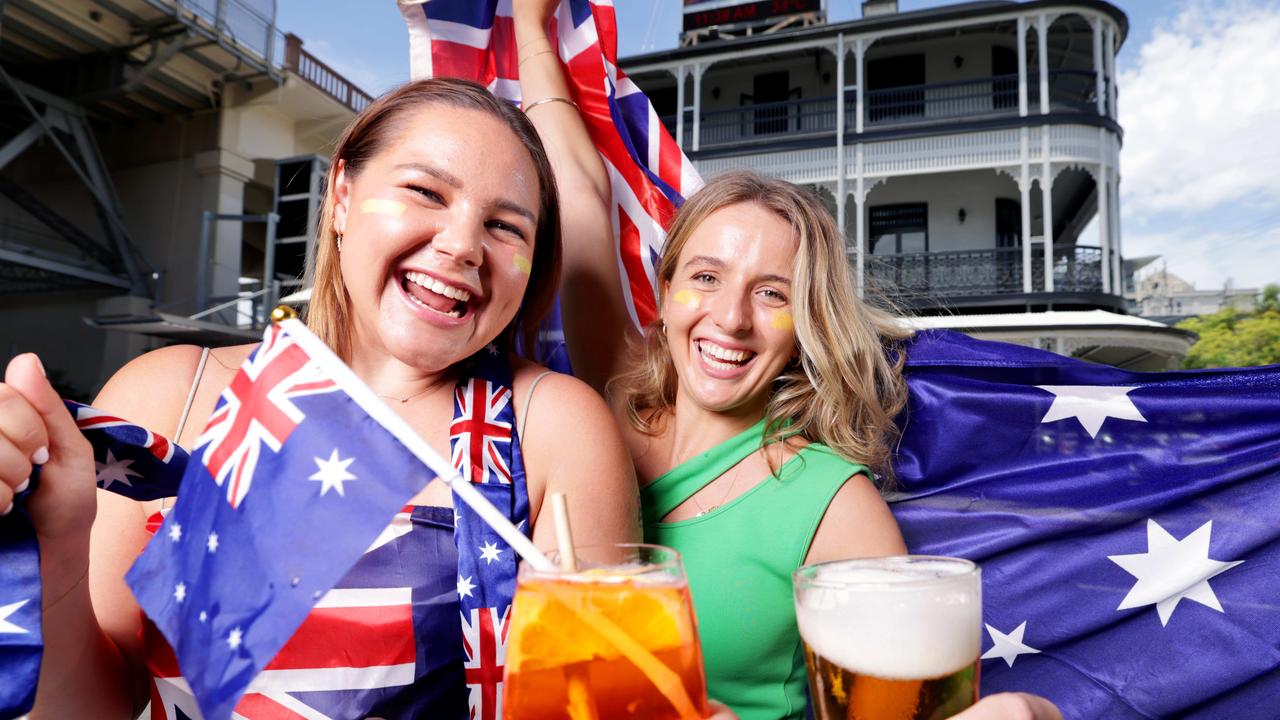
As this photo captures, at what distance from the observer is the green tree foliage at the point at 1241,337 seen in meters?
31.1

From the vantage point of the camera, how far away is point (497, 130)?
1535 mm

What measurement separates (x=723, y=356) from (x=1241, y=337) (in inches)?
1489

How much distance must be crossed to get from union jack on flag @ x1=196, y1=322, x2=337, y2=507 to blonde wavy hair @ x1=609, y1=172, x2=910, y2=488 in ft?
3.95

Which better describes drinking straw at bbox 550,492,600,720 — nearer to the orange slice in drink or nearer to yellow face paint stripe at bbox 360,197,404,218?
the orange slice in drink

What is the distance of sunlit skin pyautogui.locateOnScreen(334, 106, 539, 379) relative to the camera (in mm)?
1412

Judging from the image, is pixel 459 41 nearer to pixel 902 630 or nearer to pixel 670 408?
pixel 670 408

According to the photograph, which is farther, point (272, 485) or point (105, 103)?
point (105, 103)

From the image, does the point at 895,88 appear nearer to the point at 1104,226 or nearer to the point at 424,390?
the point at 1104,226

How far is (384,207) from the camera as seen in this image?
1420 millimetres

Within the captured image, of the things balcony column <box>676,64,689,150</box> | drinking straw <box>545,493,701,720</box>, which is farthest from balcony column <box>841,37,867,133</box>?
drinking straw <box>545,493,701,720</box>

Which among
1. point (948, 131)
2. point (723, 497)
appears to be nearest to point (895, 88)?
point (948, 131)

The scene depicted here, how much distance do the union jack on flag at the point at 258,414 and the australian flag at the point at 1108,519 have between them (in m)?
1.51

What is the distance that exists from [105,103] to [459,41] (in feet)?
55.8

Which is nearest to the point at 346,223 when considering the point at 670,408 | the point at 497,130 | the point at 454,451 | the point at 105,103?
the point at 497,130
